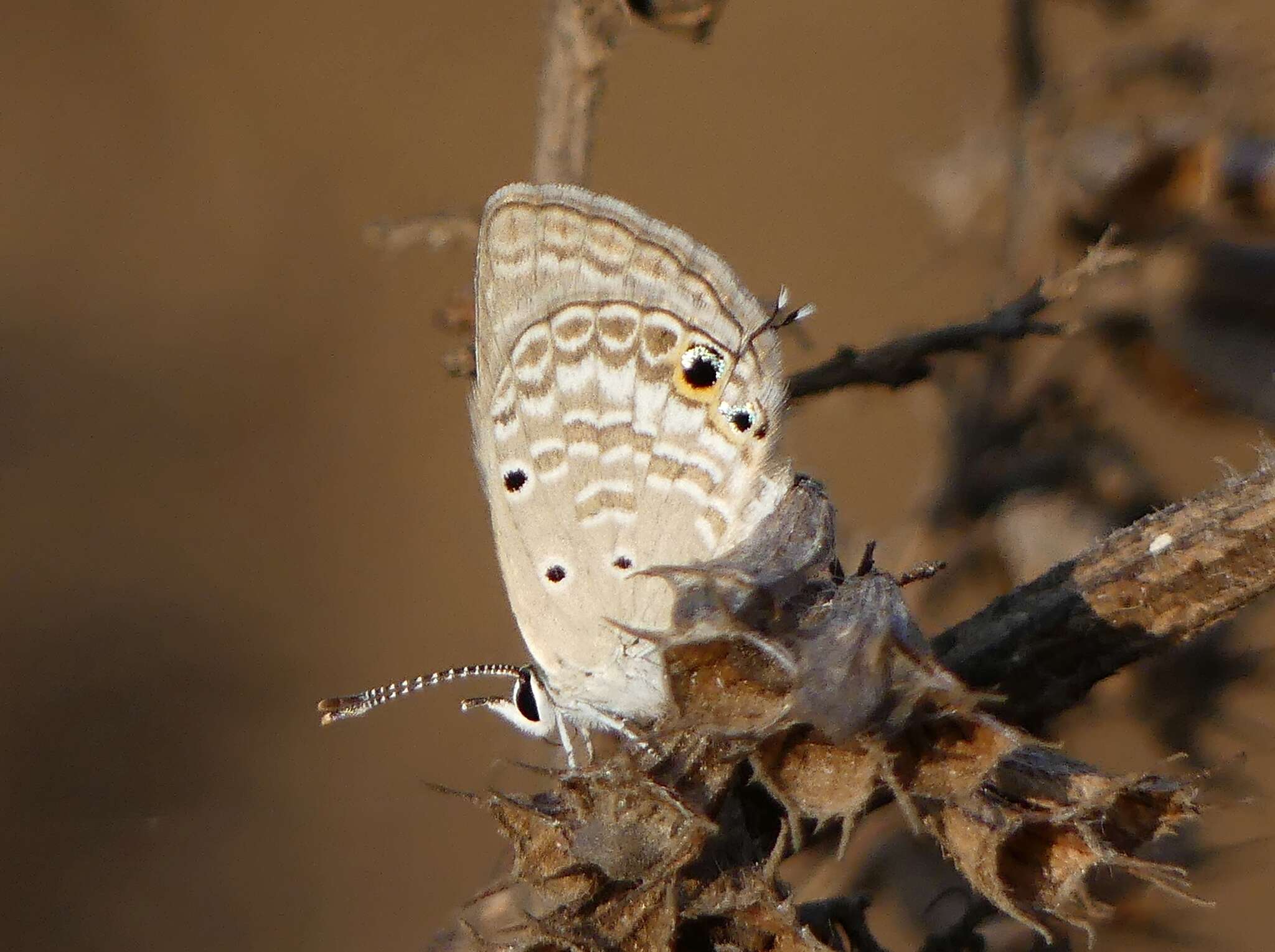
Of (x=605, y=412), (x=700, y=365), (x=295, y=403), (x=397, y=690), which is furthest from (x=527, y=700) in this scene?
(x=295, y=403)

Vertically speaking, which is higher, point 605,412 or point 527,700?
point 605,412

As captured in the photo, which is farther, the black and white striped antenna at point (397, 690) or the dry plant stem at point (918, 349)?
the black and white striped antenna at point (397, 690)

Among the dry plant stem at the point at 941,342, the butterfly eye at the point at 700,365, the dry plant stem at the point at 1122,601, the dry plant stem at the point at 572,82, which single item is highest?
the dry plant stem at the point at 572,82

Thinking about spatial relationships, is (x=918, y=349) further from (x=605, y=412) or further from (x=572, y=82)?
(x=572, y=82)

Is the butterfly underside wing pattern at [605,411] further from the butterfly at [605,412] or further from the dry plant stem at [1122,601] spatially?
the dry plant stem at [1122,601]

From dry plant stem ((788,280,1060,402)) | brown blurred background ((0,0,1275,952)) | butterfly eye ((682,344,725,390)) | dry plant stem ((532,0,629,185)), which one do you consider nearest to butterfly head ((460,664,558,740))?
butterfly eye ((682,344,725,390))

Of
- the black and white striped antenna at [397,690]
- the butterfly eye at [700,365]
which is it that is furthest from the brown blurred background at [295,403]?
the butterfly eye at [700,365]

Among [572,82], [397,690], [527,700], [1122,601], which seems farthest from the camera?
[397,690]
